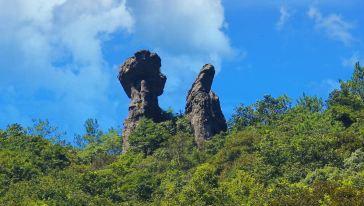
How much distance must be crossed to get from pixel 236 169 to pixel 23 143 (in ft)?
104

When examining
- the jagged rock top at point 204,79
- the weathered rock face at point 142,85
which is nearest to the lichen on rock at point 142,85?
the weathered rock face at point 142,85

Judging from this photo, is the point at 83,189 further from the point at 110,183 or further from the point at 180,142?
the point at 180,142

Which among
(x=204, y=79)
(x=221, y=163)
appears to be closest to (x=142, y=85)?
(x=204, y=79)

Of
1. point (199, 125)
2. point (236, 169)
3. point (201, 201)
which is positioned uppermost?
point (199, 125)

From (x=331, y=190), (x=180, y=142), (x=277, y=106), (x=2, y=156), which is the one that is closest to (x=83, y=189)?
(x=2, y=156)

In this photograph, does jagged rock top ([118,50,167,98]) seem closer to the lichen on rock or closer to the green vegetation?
the lichen on rock

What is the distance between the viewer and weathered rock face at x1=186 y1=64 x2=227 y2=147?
93625 millimetres

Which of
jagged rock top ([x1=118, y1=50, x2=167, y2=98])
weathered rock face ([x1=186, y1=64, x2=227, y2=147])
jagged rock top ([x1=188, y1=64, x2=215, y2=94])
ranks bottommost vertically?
weathered rock face ([x1=186, y1=64, x2=227, y2=147])

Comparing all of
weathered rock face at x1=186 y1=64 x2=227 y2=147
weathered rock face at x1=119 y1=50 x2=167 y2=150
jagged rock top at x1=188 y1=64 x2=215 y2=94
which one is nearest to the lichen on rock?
weathered rock face at x1=119 y1=50 x2=167 y2=150

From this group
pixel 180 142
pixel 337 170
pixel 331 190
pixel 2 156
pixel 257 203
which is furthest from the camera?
pixel 180 142

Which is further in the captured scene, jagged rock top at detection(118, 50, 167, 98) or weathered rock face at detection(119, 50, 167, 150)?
jagged rock top at detection(118, 50, 167, 98)

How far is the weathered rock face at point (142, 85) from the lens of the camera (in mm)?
99500

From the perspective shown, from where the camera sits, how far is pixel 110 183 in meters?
75.3

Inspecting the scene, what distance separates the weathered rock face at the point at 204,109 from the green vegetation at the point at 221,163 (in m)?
1.55
